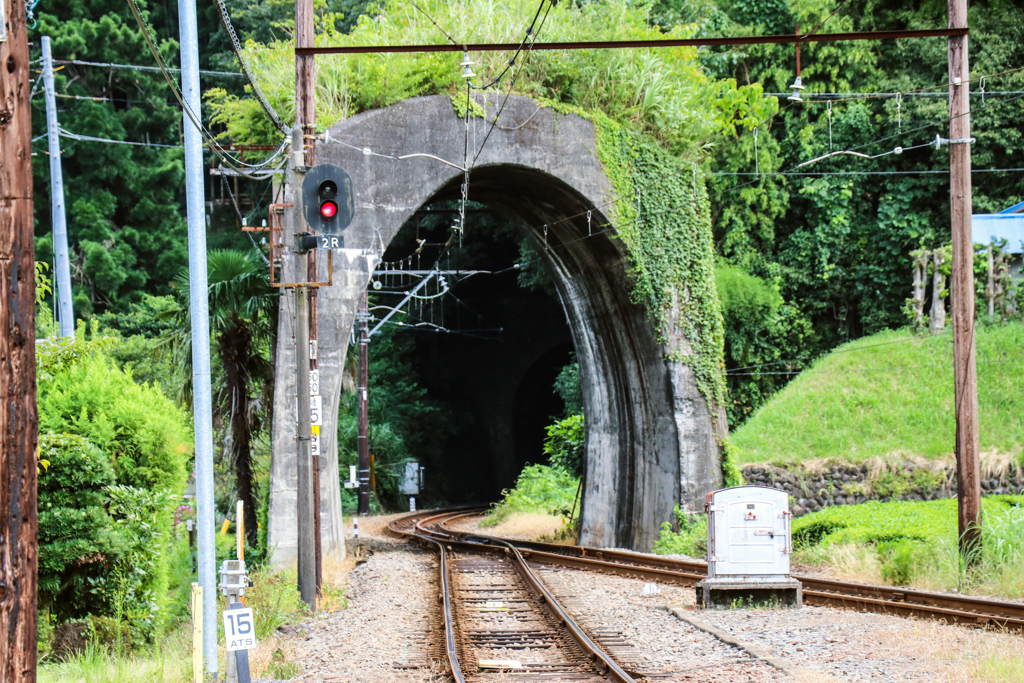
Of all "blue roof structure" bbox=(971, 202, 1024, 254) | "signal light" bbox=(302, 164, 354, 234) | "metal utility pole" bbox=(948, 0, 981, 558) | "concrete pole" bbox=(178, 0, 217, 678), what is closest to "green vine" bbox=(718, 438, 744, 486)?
"metal utility pole" bbox=(948, 0, 981, 558)

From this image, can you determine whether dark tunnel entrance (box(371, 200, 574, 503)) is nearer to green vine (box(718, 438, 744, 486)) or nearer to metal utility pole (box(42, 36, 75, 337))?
metal utility pole (box(42, 36, 75, 337))

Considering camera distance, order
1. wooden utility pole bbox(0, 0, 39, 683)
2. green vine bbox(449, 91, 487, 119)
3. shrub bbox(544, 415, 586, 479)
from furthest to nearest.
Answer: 1. shrub bbox(544, 415, 586, 479)
2. green vine bbox(449, 91, 487, 119)
3. wooden utility pole bbox(0, 0, 39, 683)

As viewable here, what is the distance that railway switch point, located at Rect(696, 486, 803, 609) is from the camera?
11602mm

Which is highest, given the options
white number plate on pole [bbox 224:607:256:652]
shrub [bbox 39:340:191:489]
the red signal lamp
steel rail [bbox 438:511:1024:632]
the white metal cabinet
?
the red signal lamp

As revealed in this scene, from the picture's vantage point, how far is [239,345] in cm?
1872

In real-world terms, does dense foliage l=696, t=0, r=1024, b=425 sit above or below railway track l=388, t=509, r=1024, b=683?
A: above

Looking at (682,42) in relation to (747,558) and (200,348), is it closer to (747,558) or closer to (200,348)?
(200,348)

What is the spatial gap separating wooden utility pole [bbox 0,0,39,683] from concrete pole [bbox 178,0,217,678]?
12.1 ft

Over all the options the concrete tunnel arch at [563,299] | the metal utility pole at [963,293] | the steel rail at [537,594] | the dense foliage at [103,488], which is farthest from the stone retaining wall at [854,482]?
the dense foliage at [103,488]

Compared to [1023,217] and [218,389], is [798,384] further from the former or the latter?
[218,389]

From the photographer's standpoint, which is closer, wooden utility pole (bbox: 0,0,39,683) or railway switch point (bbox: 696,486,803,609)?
wooden utility pole (bbox: 0,0,39,683)

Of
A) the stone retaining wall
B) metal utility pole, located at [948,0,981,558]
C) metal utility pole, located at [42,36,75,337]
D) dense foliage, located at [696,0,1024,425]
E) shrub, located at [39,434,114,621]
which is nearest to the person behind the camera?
shrub, located at [39,434,114,621]

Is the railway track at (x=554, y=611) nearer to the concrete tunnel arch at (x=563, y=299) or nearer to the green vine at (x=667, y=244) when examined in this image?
the concrete tunnel arch at (x=563, y=299)

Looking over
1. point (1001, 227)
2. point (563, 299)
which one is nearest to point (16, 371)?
point (563, 299)
